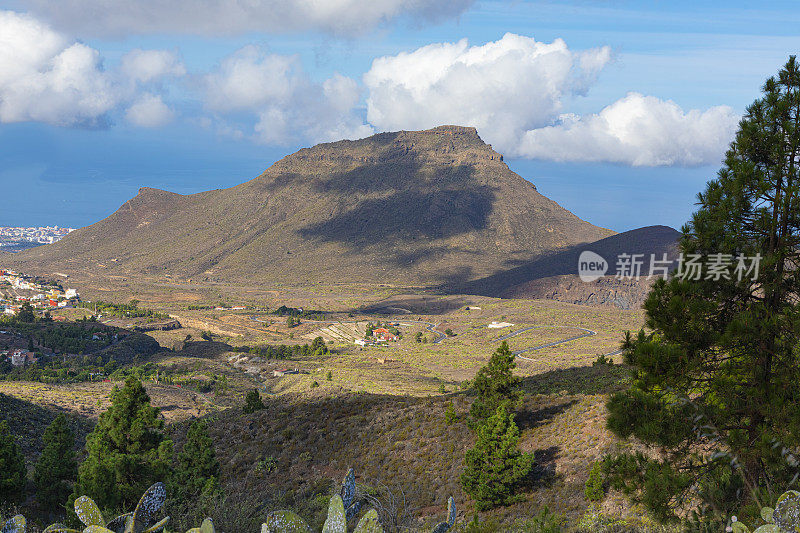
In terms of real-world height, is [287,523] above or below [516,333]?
above

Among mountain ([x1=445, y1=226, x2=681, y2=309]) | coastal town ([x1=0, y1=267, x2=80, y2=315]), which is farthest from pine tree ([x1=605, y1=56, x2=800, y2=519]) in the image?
mountain ([x1=445, y1=226, x2=681, y2=309])

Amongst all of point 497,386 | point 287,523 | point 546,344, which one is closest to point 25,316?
point 546,344

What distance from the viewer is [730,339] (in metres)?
7.88

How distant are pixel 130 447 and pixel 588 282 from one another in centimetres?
13540

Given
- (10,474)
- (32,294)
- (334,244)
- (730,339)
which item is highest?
(334,244)

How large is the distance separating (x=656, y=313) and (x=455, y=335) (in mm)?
92413

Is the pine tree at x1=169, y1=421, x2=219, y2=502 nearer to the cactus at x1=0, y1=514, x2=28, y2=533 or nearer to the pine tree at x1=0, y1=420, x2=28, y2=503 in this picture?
the pine tree at x1=0, y1=420, x2=28, y2=503

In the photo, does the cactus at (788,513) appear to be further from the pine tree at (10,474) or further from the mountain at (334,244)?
the mountain at (334,244)

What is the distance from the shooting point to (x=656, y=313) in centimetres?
849

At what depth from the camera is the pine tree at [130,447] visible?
16.2 metres

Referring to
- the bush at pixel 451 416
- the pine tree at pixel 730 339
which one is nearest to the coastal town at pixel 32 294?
the bush at pixel 451 416

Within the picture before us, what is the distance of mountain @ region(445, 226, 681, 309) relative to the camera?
133375mm

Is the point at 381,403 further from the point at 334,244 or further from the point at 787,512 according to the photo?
the point at 334,244

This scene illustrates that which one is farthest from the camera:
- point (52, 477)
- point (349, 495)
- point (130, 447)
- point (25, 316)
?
point (25, 316)
